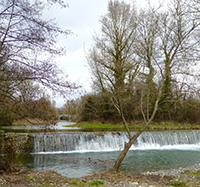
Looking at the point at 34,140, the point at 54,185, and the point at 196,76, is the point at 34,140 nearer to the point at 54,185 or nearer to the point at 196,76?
the point at 54,185

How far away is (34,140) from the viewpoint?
12055 millimetres

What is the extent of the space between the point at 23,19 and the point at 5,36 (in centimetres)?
44

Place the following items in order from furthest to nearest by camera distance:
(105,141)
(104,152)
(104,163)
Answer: (105,141)
(104,152)
(104,163)

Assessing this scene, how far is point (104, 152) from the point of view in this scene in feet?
40.1

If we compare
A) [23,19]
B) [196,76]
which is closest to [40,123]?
[23,19]

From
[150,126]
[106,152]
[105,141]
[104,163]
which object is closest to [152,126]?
[150,126]

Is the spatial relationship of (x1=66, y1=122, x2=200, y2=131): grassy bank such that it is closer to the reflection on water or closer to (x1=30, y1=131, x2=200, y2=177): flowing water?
Answer: (x1=30, y1=131, x2=200, y2=177): flowing water

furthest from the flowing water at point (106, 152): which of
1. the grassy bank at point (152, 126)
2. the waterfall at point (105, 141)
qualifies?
the grassy bank at point (152, 126)

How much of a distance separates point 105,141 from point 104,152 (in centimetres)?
144

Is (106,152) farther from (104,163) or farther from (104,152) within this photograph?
(104,163)

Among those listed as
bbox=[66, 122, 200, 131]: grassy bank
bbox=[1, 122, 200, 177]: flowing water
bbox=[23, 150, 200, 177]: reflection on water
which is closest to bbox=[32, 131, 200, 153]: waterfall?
bbox=[1, 122, 200, 177]: flowing water

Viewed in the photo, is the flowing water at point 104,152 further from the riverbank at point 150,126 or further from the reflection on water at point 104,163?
the riverbank at point 150,126

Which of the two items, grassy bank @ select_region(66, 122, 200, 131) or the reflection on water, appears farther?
grassy bank @ select_region(66, 122, 200, 131)

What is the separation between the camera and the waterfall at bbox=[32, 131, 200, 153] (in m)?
12.3
